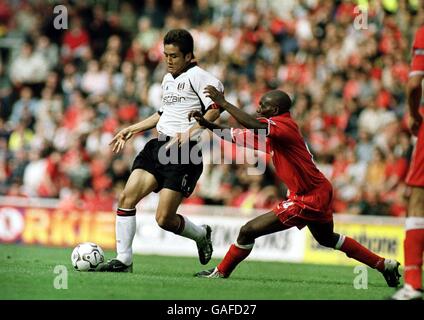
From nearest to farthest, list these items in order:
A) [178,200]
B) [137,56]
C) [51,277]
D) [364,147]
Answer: [51,277] < [178,200] < [364,147] < [137,56]

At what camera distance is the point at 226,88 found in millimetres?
20641

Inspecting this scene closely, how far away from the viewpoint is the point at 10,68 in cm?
2325

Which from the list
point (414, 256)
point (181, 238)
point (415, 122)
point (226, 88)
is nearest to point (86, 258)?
point (414, 256)

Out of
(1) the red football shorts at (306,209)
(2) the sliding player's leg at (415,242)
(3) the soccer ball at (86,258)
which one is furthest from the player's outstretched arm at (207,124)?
(2) the sliding player's leg at (415,242)

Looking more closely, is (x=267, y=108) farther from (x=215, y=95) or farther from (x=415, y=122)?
(x=415, y=122)

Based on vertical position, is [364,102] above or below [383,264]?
above

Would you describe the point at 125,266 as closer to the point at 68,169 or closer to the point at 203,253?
the point at 203,253

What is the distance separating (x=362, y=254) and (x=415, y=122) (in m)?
2.48

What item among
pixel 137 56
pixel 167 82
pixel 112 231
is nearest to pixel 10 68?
pixel 137 56

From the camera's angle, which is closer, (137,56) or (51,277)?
(51,277)

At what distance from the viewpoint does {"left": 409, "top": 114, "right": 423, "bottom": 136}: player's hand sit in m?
8.41

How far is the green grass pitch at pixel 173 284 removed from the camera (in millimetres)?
8883
